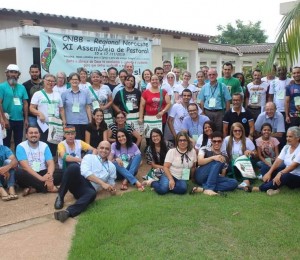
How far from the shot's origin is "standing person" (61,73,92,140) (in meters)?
7.20

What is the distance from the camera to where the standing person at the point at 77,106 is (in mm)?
7199

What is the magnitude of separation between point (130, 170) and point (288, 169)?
8.41 feet

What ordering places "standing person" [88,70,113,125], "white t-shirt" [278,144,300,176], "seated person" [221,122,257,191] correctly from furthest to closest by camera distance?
"standing person" [88,70,113,125] → "seated person" [221,122,257,191] → "white t-shirt" [278,144,300,176]

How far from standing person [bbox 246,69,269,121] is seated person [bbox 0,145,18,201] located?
16.2 feet

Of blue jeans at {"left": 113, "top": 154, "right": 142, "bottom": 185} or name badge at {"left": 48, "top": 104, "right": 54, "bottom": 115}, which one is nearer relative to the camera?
blue jeans at {"left": 113, "top": 154, "right": 142, "bottom": 185}

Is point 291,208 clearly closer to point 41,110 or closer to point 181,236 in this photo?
point 181,236

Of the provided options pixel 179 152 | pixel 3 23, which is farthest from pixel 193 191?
pixel 3 23

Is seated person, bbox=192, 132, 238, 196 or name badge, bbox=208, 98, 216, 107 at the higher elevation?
name badge, bbox=208, 98, 216, 107

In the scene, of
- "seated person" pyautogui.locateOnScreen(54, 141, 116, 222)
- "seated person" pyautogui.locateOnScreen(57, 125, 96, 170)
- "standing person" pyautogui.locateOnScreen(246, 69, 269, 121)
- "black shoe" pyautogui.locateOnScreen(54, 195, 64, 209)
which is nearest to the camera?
"seated person" pyautogui.locateOnScreen(54, 141, 116, 222)

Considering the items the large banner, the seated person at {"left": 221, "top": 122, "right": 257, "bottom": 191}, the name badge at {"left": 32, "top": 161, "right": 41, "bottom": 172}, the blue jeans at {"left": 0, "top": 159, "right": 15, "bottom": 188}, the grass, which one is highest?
the large banner

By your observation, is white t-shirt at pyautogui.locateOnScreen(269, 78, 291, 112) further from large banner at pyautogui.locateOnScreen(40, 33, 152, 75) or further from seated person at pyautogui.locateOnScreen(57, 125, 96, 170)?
large banner at pyautogui.locateOnScreen(40, 33, 152, 75)

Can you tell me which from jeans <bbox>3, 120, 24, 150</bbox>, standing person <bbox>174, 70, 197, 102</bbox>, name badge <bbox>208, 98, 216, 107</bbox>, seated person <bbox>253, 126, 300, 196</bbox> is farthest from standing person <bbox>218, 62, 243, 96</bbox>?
jeans <bbox>3, 120, 24, 150</bbox>

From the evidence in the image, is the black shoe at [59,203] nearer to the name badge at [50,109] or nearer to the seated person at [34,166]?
the seated person at [34,166]

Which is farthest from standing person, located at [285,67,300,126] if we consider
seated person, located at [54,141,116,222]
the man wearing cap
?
the man wearing cap
